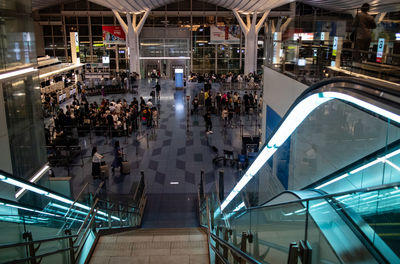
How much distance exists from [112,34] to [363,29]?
33637 millimetres

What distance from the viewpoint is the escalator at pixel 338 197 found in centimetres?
257

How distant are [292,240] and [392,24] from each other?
3.98 m

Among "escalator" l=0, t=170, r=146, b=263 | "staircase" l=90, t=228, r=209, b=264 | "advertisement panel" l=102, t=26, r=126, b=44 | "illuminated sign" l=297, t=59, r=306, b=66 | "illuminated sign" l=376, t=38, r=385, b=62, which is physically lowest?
"staircase" l=90, t=228, r=209, b=264

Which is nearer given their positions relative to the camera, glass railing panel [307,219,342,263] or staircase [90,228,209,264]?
glass railing panel [307,219,342,263]

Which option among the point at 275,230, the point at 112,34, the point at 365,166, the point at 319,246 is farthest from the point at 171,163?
the point at 112,34

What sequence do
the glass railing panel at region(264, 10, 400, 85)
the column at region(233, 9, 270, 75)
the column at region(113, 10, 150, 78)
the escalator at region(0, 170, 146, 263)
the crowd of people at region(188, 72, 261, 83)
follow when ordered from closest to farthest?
the escalator at region(0, 170, 146, 263) → the glass railing panel at region(264, 10, 400, 85) → the crowd of people at region(188, 72, 261, 83) → the column at region(113, 10, 150, 78) → the column at region(233, 9, 270, 75)

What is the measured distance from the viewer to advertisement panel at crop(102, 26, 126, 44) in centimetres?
3685

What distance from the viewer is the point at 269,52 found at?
496 inches

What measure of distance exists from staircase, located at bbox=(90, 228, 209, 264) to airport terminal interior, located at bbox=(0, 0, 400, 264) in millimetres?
35

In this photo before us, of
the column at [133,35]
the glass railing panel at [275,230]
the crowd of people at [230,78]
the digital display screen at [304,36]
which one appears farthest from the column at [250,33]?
the glass railing panel at [275,230]

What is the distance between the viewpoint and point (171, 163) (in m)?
14.0

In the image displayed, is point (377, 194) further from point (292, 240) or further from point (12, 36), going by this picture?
point (12, 36)

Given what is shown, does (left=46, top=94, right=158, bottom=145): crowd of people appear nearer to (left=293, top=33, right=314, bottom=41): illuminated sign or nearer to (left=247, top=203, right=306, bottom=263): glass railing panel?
(left=293, top=33, right=314, bottom=41): illuminated sign

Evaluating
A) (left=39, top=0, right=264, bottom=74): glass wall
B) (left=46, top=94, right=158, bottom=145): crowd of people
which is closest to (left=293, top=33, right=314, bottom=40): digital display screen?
(left=46, top=94, right=158, bottom=145): crowd of people
